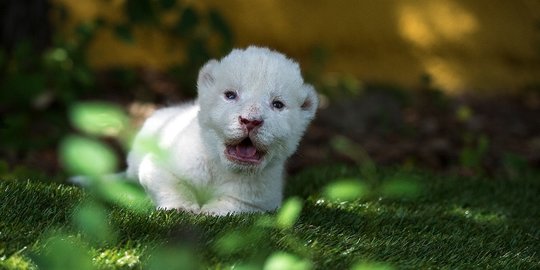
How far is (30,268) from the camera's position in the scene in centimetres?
308

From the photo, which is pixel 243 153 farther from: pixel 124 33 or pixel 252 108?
pixel 124 33

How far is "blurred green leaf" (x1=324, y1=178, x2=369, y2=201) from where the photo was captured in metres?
4.78

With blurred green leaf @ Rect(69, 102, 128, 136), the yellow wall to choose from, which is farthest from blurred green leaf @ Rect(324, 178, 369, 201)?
the yellow wall

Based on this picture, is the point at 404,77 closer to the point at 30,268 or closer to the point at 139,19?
the point at 139,19

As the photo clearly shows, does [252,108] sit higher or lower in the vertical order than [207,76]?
lower

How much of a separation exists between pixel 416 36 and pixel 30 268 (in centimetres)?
608

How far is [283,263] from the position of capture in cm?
304

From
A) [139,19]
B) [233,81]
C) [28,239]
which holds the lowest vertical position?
[28,239]

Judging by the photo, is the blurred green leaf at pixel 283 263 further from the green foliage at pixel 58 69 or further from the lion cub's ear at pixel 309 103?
the green foliage at pixel 58 69

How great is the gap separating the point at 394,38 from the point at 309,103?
4.47 meters

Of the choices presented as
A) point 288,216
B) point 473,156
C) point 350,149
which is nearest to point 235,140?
point 288,216

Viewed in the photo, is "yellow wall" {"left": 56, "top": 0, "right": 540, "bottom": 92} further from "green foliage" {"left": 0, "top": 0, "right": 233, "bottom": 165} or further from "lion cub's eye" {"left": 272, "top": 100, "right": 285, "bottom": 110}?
"lion cub's eye" {"left": 272, "top": 100, "right": 285, "bottom": 110}

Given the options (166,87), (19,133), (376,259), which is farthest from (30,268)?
(166,87)

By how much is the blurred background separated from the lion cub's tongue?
290cm
